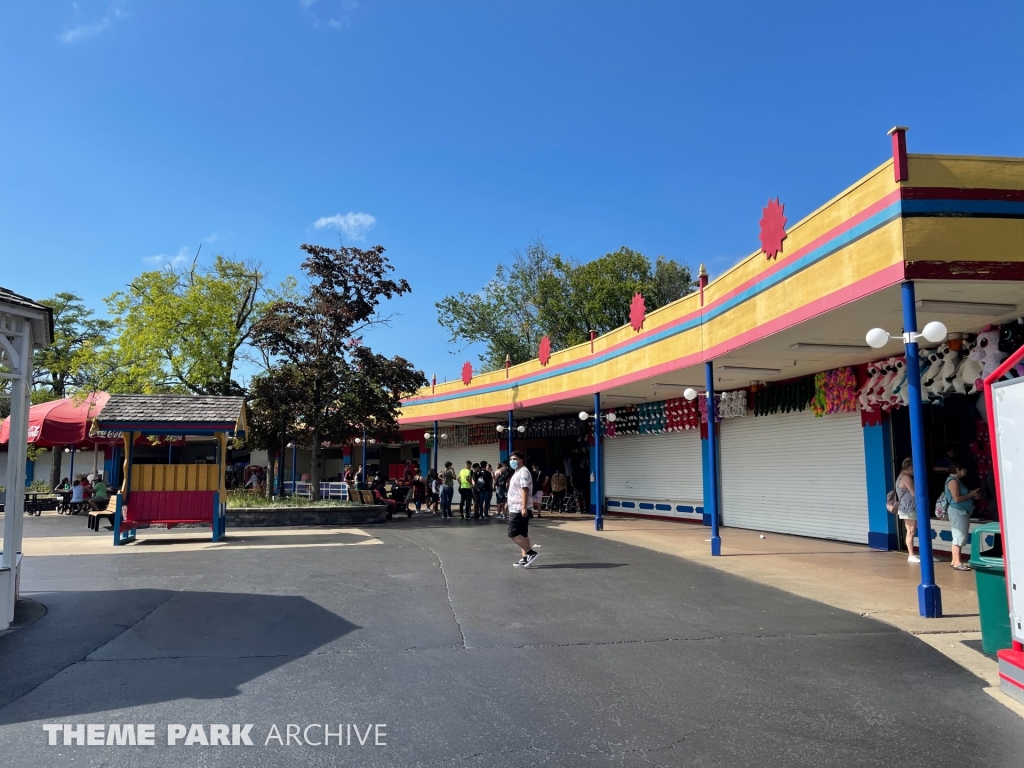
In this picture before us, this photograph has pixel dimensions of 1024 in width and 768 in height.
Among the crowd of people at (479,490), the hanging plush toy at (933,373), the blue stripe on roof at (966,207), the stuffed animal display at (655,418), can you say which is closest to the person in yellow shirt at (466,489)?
the crowd of people at (479,490)

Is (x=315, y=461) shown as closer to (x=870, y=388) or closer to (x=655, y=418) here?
(x=655, y=418)

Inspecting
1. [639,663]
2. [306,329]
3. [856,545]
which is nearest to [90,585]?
[639,663]

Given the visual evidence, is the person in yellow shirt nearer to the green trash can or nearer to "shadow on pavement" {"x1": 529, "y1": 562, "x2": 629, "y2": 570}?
"shadow on pavement" {"x1": 529, "y1": 562, "x2": 629, "y2": 570}

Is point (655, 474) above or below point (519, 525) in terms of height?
above

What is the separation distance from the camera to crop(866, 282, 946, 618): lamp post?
7055 mm

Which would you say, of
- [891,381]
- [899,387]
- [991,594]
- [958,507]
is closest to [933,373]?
[899,387]

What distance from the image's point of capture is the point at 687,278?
40750mm

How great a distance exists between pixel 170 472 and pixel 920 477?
13432 mm

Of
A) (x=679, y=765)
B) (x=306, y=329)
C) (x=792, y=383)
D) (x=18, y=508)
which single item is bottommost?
(x=679, y=765)

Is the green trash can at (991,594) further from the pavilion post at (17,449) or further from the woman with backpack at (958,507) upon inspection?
the pavilion post at (17,449)

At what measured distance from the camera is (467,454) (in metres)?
29.8

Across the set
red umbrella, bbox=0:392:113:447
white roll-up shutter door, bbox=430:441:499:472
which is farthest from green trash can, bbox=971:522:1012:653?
white roll-up shutter door, bbox=430:441:499:472

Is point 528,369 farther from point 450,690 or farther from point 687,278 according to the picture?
point 687,278

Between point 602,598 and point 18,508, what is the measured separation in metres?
6.42
